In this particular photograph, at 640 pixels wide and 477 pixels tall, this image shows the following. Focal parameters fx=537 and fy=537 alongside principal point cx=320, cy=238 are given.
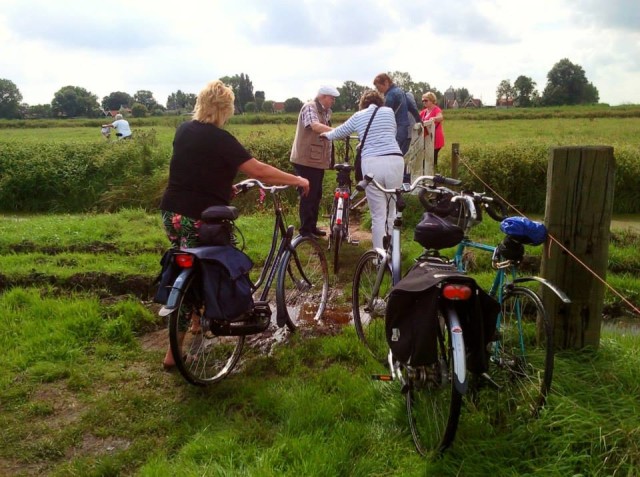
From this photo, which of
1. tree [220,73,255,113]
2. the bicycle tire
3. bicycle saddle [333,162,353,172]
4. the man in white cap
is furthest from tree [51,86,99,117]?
the bicycle tire

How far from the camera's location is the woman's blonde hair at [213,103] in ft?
13.2

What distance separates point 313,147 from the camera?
23.9 feet

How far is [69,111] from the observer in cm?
9488

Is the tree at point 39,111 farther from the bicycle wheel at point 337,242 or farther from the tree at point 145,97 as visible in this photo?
the bicycle wheel at point 337,242

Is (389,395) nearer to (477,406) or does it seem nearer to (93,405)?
(477,406)

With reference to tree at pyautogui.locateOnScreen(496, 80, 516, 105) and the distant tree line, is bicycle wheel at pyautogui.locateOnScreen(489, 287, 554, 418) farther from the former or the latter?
tree at pyautogui.locateOnScreen(496, 80, 516, 105)

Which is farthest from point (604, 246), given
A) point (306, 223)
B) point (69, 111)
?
point (69, 111)

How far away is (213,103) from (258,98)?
99.8 metres

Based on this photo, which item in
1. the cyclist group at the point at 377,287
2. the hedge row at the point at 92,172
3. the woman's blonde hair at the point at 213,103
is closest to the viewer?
the cyclist group at the point at 377,287

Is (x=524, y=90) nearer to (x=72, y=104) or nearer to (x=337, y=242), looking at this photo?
(x=72, y=104)

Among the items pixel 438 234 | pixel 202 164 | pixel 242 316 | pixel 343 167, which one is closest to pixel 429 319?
pixel 438 234

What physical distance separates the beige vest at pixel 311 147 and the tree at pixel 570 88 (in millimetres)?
81601

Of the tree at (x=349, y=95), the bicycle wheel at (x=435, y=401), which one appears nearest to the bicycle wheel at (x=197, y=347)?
the bicycle wheel at (x=435, y=401)

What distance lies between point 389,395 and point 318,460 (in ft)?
2.83
